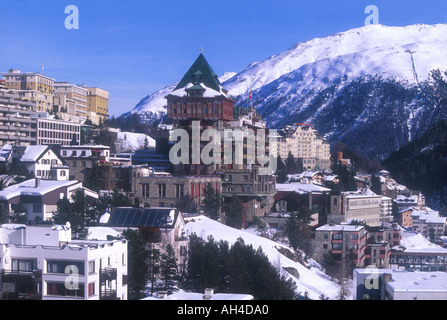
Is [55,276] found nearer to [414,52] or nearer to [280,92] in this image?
[280,92]

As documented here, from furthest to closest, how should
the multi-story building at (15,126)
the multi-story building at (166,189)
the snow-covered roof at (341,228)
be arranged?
the multi-story building at (15,126) → the snow-covered roof at (341,228) → the multi-story building at (166,189)

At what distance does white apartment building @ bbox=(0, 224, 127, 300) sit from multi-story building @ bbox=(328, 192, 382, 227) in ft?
61.2

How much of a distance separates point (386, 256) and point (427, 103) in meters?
92.5

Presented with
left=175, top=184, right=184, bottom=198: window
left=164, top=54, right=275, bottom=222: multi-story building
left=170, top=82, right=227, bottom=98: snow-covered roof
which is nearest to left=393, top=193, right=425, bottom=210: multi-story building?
left=164, top=54, right=275, bottom=222: multi-story building

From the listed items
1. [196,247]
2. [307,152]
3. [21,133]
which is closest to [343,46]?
[307,152]

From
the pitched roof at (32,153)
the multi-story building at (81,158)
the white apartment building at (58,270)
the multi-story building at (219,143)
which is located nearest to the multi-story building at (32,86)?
the multi-story building at (81,158)

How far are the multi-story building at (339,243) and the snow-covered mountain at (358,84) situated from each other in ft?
218

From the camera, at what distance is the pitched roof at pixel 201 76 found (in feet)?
98.9

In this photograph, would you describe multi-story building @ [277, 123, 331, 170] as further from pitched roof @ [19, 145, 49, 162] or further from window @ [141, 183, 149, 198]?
pitched roof @ [19, 145, 49, 162]

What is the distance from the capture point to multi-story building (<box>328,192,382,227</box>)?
31.3 m

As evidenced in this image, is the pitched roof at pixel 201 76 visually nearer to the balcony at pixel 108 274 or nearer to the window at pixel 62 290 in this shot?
the balcony at pixel 108 274

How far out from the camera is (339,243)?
27.0 meters

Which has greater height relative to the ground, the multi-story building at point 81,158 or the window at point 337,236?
the multi-story building at point 81,158

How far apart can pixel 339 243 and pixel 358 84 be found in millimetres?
102981
